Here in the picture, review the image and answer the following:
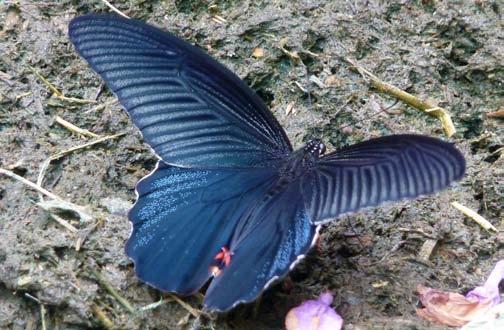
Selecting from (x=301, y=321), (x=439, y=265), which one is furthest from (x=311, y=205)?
(x=439, y=265)

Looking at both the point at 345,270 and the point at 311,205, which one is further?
the point at 345,270

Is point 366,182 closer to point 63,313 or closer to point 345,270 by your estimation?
point 345,270

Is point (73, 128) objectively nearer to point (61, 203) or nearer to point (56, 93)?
point (56, 93)

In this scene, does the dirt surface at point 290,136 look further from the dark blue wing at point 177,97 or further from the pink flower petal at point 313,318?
the dark blue wing at point 177,97

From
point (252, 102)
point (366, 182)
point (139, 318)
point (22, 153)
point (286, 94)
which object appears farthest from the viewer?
point (286, 94)

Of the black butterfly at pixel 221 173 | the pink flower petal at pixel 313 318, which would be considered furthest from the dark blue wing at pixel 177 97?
the pink flower petal at pixel 313 318

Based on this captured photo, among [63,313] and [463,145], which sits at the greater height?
[463,145]

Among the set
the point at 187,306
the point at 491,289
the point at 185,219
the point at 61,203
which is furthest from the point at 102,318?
the point at 491,289

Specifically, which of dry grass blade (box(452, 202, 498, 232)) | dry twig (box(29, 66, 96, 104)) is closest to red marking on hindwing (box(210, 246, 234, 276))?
dry grass blade (box(452, 202, 498, 232))

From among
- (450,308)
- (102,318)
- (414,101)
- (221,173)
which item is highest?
(414,101)
